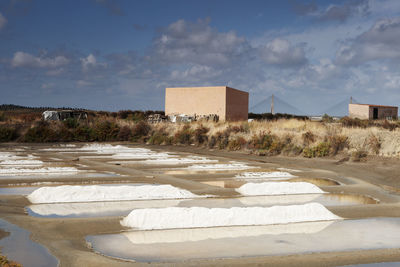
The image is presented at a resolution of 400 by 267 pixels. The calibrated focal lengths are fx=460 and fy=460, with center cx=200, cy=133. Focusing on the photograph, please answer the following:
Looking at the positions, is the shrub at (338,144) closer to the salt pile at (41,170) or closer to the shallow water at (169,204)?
the shallow water at (169,204)

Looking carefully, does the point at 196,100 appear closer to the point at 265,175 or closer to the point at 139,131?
the point at 139,131

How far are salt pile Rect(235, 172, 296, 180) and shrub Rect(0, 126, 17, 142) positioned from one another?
56.2ft

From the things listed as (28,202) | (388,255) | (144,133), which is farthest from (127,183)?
(144,133)

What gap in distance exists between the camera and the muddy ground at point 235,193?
498 centimetres

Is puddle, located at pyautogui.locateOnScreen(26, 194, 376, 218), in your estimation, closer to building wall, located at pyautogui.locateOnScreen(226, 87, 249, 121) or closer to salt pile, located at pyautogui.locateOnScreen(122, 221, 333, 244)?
salt pile, located at pyautogui.locateOnScreen(122, 221, 333, 244)

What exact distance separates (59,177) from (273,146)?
9809 millimetres

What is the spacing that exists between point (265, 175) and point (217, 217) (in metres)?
6.07

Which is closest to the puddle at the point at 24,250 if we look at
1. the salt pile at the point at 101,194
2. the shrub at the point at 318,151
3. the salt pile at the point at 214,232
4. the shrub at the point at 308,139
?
the salt pile at the point at 214,232

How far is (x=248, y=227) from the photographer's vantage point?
6590mm

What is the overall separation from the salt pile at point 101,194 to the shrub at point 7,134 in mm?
18077

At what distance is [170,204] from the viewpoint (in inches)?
322

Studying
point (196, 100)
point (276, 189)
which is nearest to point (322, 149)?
point (276, 189)

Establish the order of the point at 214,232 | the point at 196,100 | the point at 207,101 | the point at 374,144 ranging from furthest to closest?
the point at 196,100 < the point at 207,101 < the point at 374,144 < the point at 214,232

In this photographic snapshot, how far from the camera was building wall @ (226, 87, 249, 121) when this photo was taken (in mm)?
38500
